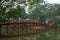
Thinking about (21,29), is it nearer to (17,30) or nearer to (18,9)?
(17,30)

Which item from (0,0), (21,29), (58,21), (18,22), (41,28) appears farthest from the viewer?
(58,21)

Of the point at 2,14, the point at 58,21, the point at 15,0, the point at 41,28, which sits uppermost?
the point at 15,0

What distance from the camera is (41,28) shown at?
38.4 ft

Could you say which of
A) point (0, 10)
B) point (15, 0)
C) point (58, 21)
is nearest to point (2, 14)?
point (0, 10)

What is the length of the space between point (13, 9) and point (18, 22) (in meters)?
5.70

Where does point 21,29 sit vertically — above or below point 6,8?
below

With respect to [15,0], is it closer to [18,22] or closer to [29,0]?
[29,0]

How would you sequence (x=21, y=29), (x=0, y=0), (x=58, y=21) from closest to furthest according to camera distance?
(x=0, y=0), (x=21, y=29), (x=58, y=21)

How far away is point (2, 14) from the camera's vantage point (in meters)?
4.50

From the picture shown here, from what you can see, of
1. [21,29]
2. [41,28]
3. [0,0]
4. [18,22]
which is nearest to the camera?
[0,0]

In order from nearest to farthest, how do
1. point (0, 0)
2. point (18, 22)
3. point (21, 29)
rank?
point (0, 0), point (18, 22), point (21, 29)

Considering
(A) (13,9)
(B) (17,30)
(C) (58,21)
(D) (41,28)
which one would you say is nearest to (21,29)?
(B) (17,30)

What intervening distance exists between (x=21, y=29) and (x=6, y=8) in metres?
6.45

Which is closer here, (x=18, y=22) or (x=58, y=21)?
(x=18, y=22)
